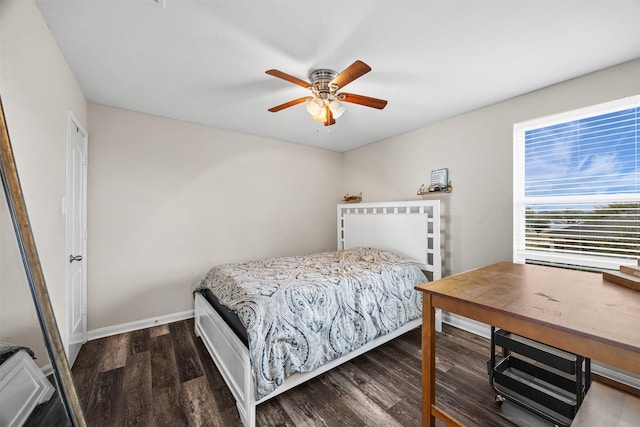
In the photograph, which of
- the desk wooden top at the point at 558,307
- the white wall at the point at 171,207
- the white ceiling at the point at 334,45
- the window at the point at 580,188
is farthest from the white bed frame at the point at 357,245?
the white ceiling at the point at 334,45

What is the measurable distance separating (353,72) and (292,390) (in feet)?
7.60

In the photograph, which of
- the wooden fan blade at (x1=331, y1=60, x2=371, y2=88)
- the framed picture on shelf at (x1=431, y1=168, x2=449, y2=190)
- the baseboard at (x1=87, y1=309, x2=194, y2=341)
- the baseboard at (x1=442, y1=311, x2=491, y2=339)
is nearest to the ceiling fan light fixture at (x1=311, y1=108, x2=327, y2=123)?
the wooden fan blade at (x1=331, y1=60, x2=371, y2=88)

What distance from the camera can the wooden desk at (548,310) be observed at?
86cm

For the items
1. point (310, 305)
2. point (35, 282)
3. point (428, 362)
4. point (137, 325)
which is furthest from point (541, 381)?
point (137, 325)

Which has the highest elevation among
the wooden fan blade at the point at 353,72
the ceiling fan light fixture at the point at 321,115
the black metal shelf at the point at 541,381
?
the wooden fan blade at the point at 353,72

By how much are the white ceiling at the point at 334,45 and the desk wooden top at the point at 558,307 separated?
1.57 meters

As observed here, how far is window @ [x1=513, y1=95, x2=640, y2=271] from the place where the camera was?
79.7 inches

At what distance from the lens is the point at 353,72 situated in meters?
1.64

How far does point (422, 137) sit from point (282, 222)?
2.36m

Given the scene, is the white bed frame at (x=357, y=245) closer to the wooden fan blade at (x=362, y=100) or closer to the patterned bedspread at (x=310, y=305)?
the patterned bedspread at (x=310, y=305)

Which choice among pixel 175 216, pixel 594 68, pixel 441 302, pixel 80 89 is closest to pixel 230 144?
pixel 175 216

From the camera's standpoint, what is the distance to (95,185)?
267 centimetres

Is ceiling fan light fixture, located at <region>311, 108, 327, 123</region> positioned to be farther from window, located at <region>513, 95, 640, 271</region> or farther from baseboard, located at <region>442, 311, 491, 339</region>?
baseboard, located at <region>442, 311, 491, 339</region>

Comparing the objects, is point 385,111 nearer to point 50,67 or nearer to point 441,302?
point 441,302
